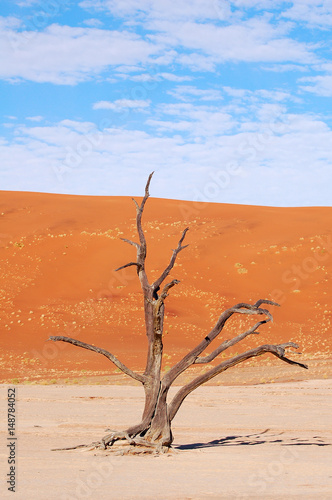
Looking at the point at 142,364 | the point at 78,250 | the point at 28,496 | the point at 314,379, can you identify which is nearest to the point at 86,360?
the point at 142,364

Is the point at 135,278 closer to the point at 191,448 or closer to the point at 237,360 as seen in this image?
the point at 191,448

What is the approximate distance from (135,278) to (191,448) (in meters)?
24.3

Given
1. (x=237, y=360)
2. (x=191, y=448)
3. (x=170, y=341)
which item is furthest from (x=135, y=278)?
(x=237, y=360)

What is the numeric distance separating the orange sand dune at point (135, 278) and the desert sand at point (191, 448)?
5.92 meters

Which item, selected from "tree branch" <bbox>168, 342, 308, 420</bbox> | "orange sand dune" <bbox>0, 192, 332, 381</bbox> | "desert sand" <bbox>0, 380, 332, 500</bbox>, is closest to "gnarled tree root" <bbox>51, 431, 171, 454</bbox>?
"desert sand" <bbox>0, 380, 332, 500</bbox>

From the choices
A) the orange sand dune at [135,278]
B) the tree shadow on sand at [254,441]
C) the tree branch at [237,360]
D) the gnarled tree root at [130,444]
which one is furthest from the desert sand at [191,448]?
the orange sand dune at [135,278]

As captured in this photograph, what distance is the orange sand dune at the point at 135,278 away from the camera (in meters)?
24.3

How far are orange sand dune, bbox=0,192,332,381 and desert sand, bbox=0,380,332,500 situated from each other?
592 centimetres

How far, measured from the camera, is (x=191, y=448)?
885 centimetres

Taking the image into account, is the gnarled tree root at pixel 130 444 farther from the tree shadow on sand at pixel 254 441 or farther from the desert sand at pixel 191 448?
the tree shadow on sand at pixel 254 441

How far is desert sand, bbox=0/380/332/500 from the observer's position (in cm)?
618

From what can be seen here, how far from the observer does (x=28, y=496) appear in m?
5.75

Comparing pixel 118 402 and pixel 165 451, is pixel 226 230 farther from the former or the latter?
pixel 165 451

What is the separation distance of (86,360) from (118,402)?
842 cm
